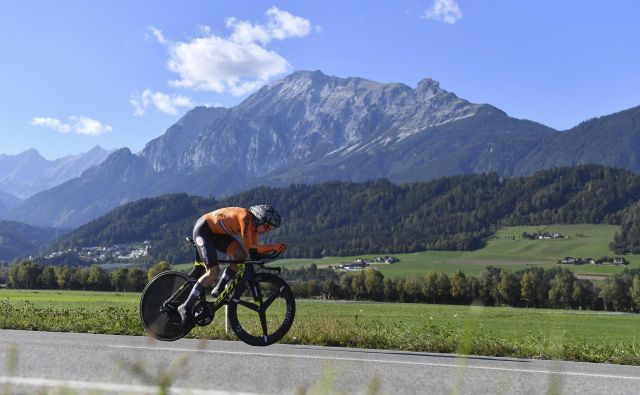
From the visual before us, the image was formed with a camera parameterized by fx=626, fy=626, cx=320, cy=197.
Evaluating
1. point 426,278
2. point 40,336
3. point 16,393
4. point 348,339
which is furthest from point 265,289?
point 426,278

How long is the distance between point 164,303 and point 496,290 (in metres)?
118

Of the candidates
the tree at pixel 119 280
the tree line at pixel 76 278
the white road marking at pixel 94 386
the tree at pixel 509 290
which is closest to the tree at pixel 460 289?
the tree at pixel 509 290

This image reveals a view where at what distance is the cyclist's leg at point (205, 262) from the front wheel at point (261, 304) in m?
0.47

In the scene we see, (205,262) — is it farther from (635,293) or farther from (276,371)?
(635,293)

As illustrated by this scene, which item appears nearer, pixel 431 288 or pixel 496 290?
pixel 496 290

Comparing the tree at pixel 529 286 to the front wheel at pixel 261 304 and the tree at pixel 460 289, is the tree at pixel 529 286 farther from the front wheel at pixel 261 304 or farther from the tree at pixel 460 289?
the front wheel at pixel 261 304

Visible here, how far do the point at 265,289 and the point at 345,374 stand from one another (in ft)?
10.2

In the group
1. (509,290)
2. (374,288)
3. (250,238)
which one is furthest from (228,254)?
(509,290)

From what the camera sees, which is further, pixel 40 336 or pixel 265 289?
pixel 40 336

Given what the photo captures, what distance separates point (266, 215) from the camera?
9578 millimetres

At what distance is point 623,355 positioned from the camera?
10.4m

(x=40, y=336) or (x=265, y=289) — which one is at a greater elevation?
(x=265, y=289)

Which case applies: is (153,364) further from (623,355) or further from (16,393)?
(623,355)

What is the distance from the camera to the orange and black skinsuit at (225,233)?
374 inches
